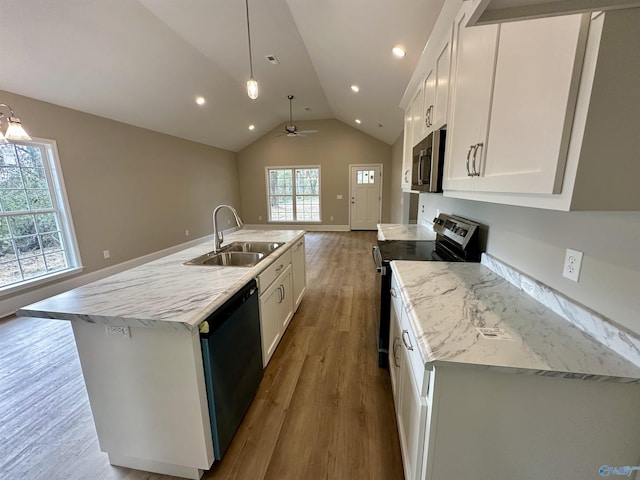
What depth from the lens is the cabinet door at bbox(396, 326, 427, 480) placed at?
933mm

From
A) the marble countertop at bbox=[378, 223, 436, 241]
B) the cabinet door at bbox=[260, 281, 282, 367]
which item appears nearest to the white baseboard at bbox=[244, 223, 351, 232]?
the marble countertop at bbox=[378, 223, 436, 241]

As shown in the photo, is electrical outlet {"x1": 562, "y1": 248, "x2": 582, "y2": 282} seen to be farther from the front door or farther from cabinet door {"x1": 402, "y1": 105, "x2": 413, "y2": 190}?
the front door

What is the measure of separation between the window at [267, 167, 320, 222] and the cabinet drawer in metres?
5.78

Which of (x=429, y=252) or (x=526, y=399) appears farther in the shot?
(x=429, y=252)

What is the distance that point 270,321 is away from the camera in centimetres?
206

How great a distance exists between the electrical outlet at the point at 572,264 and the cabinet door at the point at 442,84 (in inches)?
37.1

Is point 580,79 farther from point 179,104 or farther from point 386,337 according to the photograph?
point 179,104

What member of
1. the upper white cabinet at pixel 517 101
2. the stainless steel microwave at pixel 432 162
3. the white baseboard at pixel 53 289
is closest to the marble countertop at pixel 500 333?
the upper white cabinet at pixel 517 101

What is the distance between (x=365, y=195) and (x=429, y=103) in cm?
585

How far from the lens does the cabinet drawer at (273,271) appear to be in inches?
72.1

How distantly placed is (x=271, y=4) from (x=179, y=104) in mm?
2699

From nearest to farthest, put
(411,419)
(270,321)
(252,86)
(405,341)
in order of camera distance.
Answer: (411,419), (405,341), (270,321), (252,86)

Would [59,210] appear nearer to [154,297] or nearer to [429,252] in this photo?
[154,297]

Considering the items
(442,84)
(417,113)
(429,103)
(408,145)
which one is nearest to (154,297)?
(442,84)
